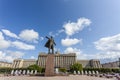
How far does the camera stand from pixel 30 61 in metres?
109

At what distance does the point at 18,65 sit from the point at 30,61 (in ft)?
34.8

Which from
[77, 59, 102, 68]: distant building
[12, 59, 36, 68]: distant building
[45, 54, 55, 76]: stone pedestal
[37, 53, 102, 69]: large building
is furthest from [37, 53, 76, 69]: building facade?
[45, 54, 55, 76]: stone pedestal

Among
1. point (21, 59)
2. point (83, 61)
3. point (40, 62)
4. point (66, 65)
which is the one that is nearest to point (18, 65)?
point (21, 59)

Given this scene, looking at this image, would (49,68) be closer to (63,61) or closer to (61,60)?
(63,61)

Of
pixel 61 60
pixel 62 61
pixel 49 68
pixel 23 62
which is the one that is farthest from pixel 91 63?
pixel 49 68

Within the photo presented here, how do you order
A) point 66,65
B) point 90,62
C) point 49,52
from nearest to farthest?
point 49,52 → point 66,65 → point 90,62

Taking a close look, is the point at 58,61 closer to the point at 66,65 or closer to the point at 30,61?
the point at 66,65

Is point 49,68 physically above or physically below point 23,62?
below

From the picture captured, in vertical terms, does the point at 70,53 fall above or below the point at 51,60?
above

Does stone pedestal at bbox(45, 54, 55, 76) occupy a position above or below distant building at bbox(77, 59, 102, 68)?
below

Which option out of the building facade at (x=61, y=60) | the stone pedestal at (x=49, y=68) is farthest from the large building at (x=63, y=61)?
the stone pedestal at (x=49, y=68)

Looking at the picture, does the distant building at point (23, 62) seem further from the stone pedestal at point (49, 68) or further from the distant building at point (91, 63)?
the stone pedestal at point (49, 68)

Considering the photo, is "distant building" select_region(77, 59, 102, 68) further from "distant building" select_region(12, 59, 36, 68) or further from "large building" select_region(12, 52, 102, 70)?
"distant building" select_region(12, 59, 36, 68)

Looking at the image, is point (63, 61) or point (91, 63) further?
point (91, 63)
